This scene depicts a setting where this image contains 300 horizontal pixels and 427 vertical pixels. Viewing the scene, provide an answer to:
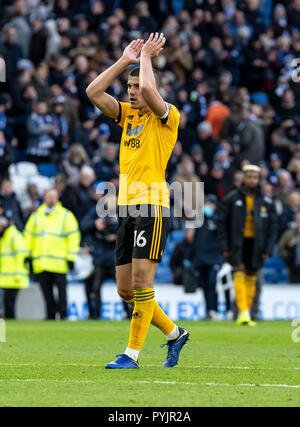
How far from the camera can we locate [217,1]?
28.3m

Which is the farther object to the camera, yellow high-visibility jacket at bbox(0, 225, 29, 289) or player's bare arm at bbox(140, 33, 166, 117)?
yellow high-visibility jacket at bbox(0, 225, 29, 289)

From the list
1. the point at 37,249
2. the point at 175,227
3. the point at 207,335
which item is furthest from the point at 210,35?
the point at 207,335

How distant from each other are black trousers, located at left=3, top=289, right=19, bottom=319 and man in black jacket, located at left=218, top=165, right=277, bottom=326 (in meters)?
4.26

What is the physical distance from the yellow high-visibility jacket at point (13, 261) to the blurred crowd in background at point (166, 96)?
780mm

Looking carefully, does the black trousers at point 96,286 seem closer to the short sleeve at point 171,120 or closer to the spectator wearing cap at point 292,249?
the spectator wearing cap at point 292,249

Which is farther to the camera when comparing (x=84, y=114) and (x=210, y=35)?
(x=210, y=35)

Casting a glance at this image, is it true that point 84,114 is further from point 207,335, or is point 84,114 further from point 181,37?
point 207,335

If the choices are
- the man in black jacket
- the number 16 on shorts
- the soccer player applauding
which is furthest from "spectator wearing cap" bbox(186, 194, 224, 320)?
the number 16 on shorts

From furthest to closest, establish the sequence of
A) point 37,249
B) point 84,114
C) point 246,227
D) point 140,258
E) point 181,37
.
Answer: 1. point 181,37
2. point 84,114
3. point 37,249
4. point 246,227
5. point 140,258

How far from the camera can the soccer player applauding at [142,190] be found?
28.2 ft

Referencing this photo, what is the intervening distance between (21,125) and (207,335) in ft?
31.3

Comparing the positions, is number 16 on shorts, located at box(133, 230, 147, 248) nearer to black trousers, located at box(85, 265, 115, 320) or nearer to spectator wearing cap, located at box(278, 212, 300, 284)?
black trousers, located at box(85, 265, 115, 320)

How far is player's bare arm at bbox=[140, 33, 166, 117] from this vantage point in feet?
28.1

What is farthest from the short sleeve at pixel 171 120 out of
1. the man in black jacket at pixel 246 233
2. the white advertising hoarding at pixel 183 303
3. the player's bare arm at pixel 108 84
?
the white advertising hoarding at pixel 183 303
